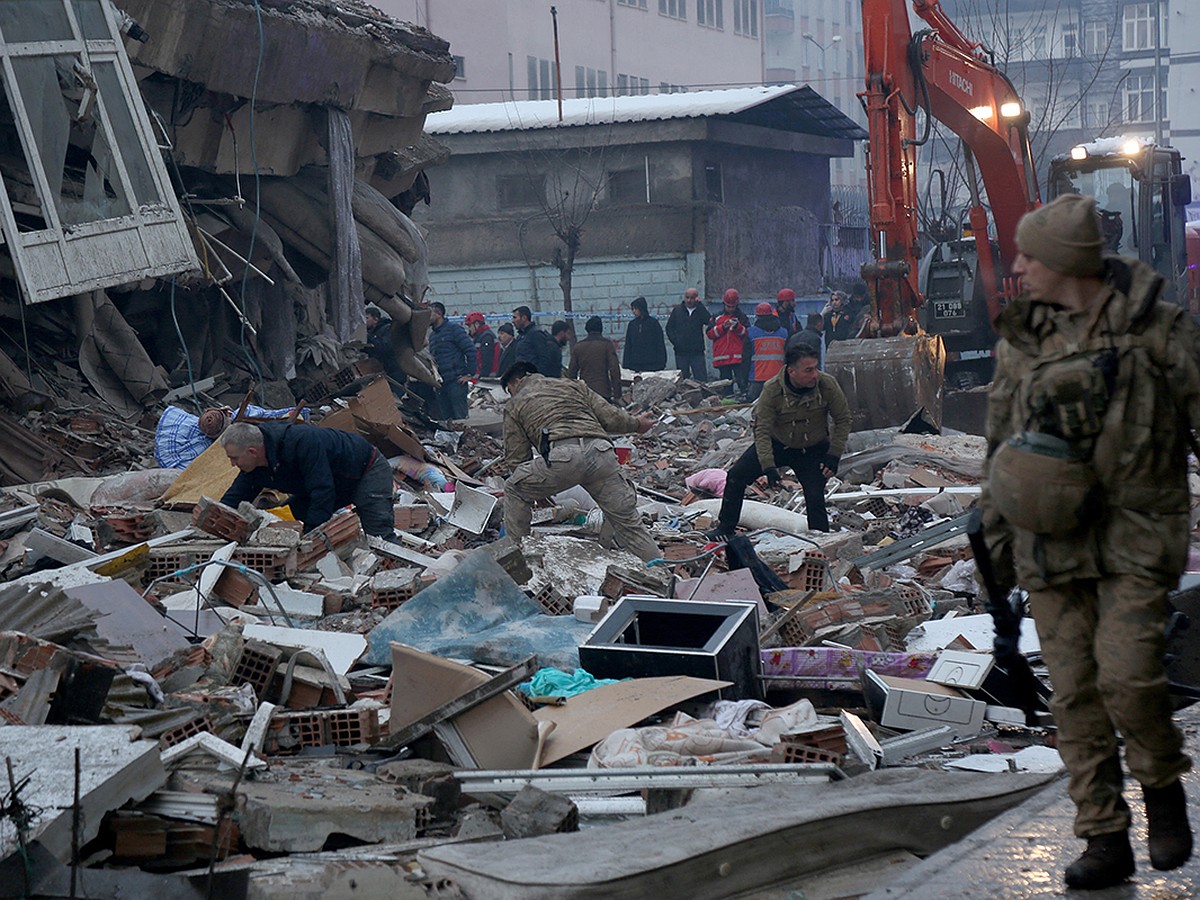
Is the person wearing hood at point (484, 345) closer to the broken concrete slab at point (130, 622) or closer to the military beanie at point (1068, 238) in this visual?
the broken concrete slab at point (130, 622)

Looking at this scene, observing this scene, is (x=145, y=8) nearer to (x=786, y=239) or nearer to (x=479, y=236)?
(x=479, y=236)

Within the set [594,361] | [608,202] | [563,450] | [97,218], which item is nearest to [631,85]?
[608,202]

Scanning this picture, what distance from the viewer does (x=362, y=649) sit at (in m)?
6.54

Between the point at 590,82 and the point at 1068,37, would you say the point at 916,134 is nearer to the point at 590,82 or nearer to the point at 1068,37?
the point at 590,82

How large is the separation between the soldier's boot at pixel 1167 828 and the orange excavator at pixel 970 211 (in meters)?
9.57

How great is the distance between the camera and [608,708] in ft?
17.8

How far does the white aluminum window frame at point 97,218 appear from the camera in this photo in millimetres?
10383

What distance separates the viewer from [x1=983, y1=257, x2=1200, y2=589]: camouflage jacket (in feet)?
10.5

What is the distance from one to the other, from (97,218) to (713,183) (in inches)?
698

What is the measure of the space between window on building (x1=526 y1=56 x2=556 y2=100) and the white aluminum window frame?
29.0m

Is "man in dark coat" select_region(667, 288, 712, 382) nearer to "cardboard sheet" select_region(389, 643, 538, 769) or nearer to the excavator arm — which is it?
the excavator arm

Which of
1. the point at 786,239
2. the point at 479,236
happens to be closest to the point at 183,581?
the point at 479,236

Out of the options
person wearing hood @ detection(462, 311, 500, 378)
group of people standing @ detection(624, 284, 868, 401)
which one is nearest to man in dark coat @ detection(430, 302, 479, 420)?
group of people standing @ detection(624, 284, 868, 401)

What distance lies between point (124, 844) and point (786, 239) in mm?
26240
